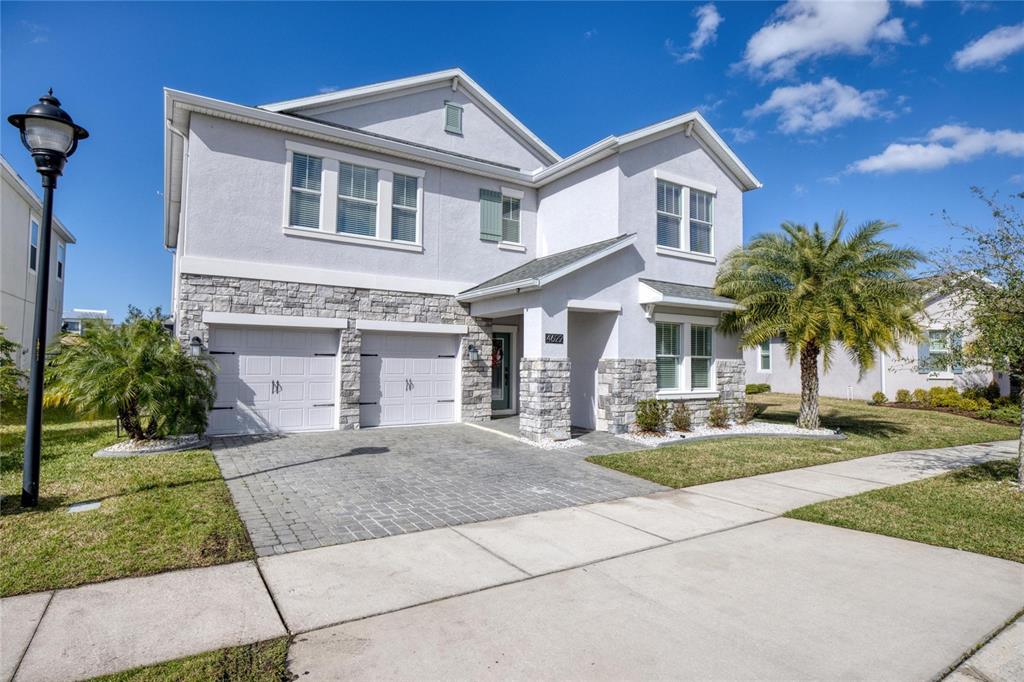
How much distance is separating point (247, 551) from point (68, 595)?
128 cm

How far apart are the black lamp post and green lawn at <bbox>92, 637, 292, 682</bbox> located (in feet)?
14.0

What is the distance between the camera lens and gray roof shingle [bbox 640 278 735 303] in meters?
12.9

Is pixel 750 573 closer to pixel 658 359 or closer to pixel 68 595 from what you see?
pixel 68 595

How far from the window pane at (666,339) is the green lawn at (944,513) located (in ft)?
20.1

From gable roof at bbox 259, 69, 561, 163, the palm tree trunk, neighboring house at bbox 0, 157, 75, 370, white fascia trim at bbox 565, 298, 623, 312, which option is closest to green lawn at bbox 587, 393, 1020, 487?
the palm tree trunk

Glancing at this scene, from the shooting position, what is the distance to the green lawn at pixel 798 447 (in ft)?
29.5

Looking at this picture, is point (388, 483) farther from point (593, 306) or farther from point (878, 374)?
point (878, 374)

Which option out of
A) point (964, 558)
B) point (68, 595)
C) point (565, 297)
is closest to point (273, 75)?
point (565, 297)

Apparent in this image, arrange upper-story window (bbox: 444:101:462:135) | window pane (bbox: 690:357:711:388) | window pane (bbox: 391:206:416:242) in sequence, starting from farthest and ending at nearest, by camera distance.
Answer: upper-story window (bbox: 444:101:462:135) → window pane (bbox: 690:357:711:388) → window pane (bbox: 391:206:416:242)

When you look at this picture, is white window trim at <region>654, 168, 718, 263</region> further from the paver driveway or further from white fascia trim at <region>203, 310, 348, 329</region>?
white fascia trim at <region>203, 310, 348, 329</region>

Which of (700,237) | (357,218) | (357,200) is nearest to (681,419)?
(700,237)

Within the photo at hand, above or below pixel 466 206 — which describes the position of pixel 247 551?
below

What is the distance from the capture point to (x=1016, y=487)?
782 centimetres

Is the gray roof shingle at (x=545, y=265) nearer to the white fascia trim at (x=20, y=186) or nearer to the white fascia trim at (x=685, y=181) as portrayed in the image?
the white fascia trim at (x=685, y=181)
